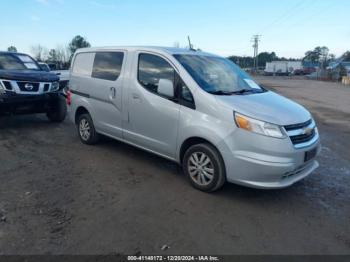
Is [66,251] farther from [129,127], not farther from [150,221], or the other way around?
[129,127]

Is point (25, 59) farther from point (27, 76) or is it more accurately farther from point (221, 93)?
point (221, 93)

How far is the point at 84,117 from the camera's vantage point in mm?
6508

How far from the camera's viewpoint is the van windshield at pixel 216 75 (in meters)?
4.57

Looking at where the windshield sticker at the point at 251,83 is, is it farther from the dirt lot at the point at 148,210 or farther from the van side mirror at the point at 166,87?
the dirt lot at the point at 148,210

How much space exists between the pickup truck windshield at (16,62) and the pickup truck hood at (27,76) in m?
0.44

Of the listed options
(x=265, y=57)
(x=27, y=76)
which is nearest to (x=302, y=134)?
(x=27, y=76)

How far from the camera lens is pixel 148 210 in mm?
3920

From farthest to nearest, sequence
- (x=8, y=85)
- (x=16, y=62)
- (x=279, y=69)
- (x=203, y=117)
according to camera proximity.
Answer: (x=279, y=69), (x=16, y=62), (x=8, y=85), (x=203, y=117)

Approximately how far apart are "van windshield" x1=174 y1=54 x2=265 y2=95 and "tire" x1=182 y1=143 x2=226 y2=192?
803 mm

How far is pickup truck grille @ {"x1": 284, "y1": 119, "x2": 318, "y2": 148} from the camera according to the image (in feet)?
13.1

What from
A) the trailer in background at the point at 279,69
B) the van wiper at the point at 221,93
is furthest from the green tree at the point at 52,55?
the van wiper at the point at 221,93

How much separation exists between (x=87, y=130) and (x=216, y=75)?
2.98 meters

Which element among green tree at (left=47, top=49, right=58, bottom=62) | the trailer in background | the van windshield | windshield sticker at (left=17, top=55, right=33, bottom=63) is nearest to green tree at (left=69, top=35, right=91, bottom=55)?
green tree at (left=47, top=49, right=58, bottom=62)

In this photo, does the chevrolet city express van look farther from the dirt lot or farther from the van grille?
the van grille
